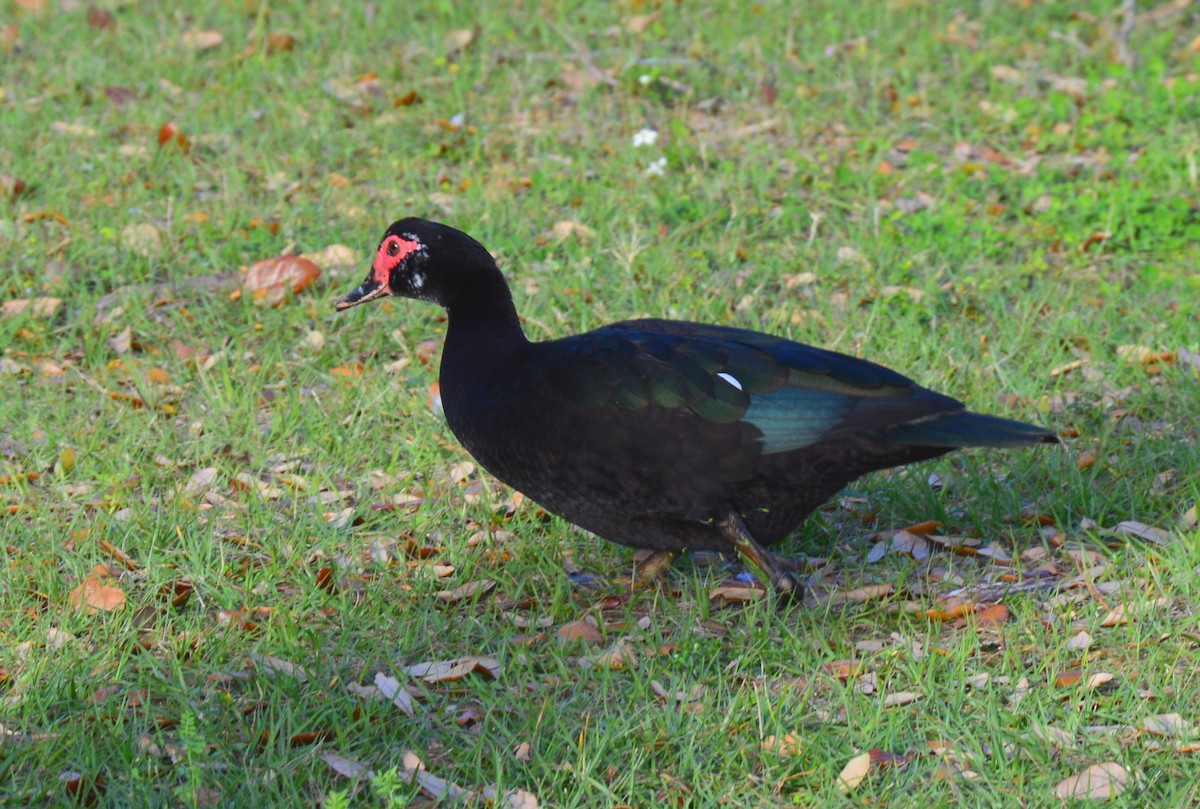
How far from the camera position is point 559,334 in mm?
5262

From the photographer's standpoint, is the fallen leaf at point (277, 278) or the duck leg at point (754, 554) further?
the fallen leaf at point (277, 278)

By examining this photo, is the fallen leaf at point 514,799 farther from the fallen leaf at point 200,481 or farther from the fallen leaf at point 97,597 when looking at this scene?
the fallen leaf at point 200,481

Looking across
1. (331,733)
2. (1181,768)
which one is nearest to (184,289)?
(331,733)

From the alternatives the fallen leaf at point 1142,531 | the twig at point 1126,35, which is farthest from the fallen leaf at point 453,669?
the twig at point 1126,35

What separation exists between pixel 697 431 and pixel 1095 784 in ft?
4.17

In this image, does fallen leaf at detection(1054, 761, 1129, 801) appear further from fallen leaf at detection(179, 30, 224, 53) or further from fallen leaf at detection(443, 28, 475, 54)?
fallen leaf at detection(179, 30, 224, 53)

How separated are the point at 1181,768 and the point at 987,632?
0.68 meters

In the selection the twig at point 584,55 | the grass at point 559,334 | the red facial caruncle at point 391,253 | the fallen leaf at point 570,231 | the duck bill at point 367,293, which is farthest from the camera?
the twig at point 584,55

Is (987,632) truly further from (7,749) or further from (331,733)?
(7,749)

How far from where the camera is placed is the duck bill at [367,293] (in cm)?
411

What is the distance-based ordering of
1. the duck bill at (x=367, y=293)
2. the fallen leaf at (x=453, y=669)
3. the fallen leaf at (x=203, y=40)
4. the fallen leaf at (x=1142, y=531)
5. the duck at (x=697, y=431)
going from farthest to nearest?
the fallen leaf at (x=203, y=40)
the duck bill at (x=367, y=293)
the fallen leaf at (x=1142, y=531)
the duck at (x=697, y=431)
the fallen leaf at (x=453, y=669)

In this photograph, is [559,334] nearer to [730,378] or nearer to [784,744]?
[730,378]

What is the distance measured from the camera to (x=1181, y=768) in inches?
114

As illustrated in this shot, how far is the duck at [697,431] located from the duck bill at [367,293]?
475 mm
